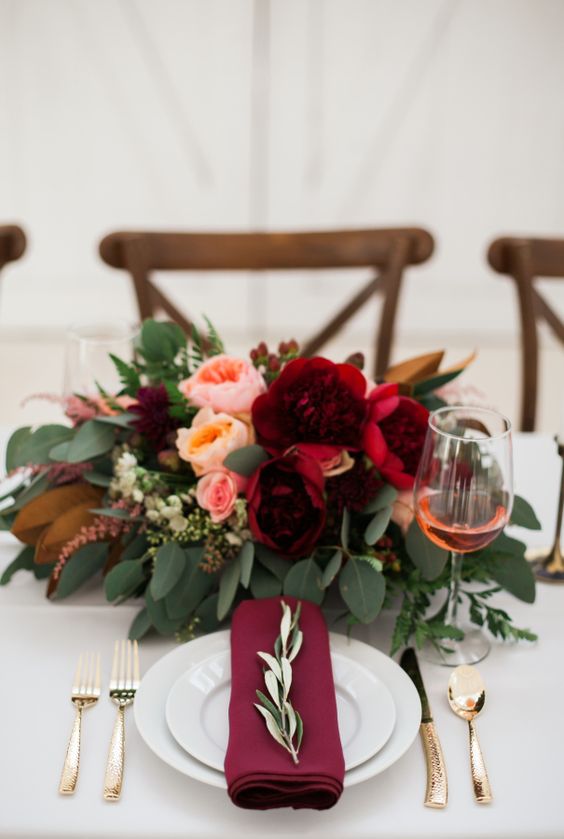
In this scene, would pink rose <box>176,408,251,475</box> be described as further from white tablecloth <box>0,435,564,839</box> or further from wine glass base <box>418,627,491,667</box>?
wine glass base <box>418,627,491,667</box>

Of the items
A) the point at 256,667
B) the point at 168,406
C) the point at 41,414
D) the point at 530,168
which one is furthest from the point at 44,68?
the point at 256,667

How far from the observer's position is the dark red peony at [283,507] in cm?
102

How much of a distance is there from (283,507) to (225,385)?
159 mm

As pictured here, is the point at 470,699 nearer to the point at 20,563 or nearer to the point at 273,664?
the point at 273,664

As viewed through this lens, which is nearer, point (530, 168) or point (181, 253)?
point (181, 253)

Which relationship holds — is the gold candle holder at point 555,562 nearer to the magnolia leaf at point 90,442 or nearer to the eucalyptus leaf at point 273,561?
the eucalyptus leaf at point 273,561

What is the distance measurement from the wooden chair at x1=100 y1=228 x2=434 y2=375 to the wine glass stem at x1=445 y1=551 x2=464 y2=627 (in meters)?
0.87

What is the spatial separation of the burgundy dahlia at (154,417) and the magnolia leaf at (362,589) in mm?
263

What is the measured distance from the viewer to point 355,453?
42.3 inches

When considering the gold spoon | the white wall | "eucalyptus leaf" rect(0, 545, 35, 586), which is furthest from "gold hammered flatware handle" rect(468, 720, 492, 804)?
the white wall

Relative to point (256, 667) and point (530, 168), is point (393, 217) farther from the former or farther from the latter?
point (256, 667)

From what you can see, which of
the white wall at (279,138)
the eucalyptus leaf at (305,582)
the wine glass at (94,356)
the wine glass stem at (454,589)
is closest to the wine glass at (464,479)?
the wine glass stem at (454,589)

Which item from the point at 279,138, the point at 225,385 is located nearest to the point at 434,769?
the point at 225,385

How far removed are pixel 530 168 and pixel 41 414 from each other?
86.9 inches
